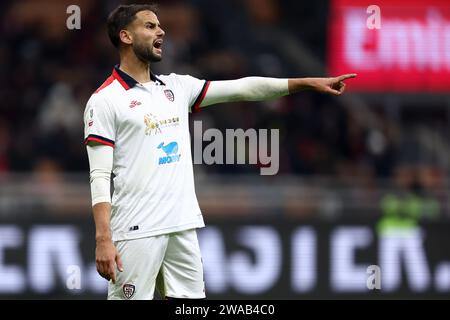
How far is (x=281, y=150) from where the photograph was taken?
554 inches

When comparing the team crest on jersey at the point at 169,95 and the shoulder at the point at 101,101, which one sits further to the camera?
the team crest on jersey at the point at 169,95

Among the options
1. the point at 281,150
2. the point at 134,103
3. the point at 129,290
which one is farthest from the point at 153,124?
the point at 281,150

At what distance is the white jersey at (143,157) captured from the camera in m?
6.37

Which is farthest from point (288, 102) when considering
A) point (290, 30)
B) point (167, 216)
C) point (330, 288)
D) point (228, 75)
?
point (167, 216)

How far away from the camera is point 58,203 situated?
11.8m

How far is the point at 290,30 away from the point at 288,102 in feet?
8.40

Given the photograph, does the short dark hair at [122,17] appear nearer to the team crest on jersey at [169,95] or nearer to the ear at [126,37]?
the ear at [126,37]

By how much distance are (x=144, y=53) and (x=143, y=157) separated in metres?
0.57

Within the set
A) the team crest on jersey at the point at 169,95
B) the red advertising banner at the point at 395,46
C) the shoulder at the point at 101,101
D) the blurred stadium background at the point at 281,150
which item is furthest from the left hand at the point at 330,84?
the red advertising banner at the point at 395,46

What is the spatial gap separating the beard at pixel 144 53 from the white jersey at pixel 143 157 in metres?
0.13

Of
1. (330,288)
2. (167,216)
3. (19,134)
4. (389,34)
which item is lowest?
(330,288)

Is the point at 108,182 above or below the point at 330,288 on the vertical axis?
above
